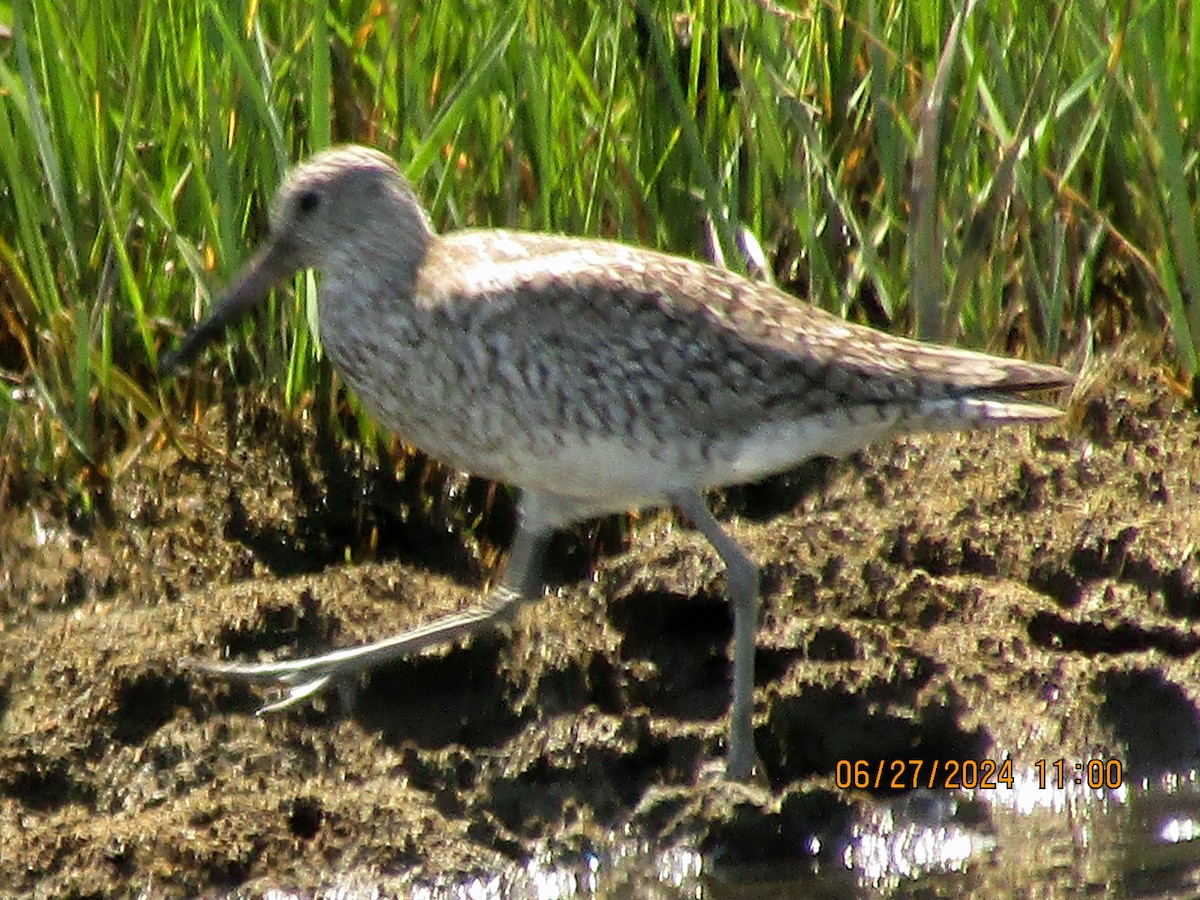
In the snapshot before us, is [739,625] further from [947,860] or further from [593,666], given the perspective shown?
[947,860]

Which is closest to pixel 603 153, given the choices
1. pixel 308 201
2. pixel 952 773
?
pixel 308 201

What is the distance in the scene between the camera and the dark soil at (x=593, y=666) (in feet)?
15.9

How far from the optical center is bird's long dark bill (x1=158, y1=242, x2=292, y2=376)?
5.55 meters

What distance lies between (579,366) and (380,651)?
2.76 ft

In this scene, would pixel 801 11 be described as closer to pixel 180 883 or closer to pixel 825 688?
pixel 825 688

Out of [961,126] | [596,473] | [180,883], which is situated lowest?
[180,883]

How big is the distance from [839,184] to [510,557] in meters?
1.56

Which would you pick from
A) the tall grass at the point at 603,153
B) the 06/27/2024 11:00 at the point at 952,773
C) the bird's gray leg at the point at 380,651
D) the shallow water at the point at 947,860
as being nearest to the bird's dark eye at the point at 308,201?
the tall grass at the point at 603,153

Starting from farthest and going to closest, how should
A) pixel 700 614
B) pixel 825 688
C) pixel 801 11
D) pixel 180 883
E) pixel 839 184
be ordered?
1. pixel 801 11
2. pixel 839 184
3. pixel 700 614
4. pixel 825 688
5. pixel 180 883

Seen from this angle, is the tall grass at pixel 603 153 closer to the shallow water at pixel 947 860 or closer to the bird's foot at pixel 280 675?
the bird's foot at pixel 280 675

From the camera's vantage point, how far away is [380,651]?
207 inches

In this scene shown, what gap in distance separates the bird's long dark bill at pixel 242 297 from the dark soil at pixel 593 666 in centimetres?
48

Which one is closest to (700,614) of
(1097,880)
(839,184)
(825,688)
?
(825,688)

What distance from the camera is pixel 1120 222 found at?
6586mm
